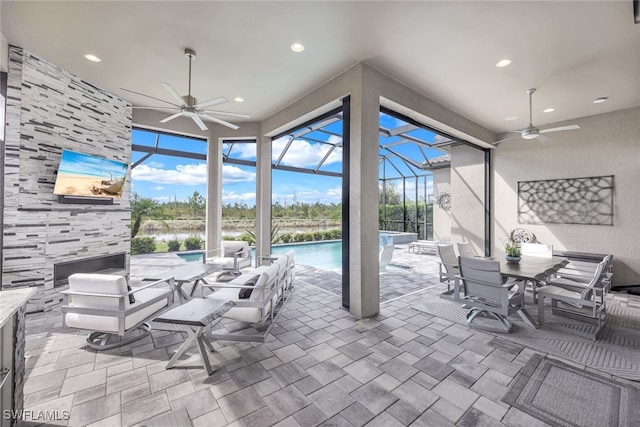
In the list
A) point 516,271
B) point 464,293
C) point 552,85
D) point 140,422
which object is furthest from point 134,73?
point 552,85

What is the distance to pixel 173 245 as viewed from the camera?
10281 mm

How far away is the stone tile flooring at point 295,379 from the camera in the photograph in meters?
1.87

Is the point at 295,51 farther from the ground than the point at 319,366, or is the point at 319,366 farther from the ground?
the point at 295,51

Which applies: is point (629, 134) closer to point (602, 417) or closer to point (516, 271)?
point (516, 271)

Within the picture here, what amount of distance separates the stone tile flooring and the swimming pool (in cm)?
508

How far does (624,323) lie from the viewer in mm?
3564

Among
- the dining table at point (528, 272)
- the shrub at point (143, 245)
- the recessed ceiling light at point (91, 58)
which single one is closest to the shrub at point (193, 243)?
the shrub at point (143, 245)

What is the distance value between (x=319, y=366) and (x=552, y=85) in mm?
5494

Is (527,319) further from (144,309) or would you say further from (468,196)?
(144,309)

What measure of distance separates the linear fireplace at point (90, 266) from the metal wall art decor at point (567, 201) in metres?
9.10

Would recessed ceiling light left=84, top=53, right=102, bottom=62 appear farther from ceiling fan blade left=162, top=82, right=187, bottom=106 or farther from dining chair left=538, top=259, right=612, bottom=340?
dining chair left=538, top=259, right=612, bottom=340

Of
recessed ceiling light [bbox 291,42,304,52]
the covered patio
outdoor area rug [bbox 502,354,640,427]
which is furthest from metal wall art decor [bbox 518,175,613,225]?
recessed ceiling light [bbox 291,42,304,52]

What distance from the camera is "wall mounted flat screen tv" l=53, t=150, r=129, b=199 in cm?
397

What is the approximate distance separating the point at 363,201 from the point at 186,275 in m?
3.06
